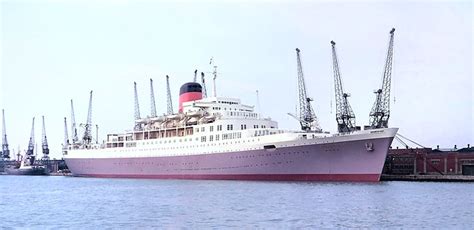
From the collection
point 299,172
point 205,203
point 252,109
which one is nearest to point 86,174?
point 252,109

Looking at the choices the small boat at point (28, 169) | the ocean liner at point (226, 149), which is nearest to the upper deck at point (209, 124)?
the ocean liner at point (226, 149)

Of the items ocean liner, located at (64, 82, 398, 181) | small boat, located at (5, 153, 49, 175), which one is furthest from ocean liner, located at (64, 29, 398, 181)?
small boat, located at (5, 153, 49, 175)

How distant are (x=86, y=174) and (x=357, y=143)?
41941 mm

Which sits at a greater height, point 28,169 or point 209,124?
point 209,124

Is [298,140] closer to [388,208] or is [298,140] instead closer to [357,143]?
[357,143]

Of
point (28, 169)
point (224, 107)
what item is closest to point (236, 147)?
point (224, 107)

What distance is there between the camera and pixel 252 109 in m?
63.6

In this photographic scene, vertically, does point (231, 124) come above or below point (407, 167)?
above

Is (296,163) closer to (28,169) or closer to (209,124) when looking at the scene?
(209,124)

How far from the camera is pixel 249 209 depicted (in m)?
30.9

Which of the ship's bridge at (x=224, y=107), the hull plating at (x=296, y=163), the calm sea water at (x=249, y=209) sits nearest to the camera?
the calm sea water at (x=249, y=209)

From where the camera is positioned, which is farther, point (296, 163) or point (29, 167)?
point (29, 167)

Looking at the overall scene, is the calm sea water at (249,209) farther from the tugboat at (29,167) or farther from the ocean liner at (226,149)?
Answer: the tugboat at (29,167)

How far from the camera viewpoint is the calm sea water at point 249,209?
87.1ft
